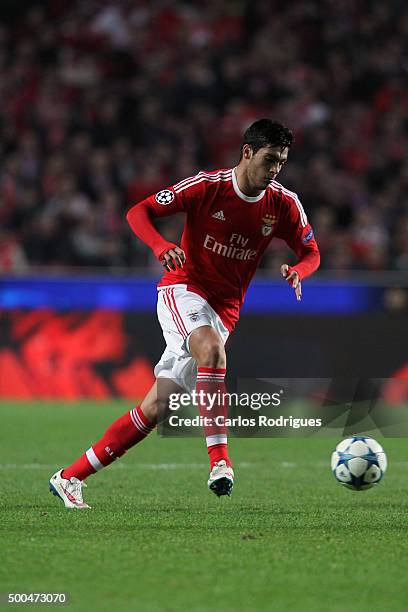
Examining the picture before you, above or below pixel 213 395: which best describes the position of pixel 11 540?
below

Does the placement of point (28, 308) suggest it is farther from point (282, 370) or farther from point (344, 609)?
point (344, 609)

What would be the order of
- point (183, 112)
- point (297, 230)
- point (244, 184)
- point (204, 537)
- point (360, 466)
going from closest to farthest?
point (204, 537), point (360, 466), point (244, 184), point (297, 230), point (183, 112)

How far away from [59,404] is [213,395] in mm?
6889

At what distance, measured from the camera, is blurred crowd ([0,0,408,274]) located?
1370cm

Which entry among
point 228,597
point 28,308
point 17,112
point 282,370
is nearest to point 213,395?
point 228,597

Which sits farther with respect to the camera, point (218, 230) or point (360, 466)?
point (218, 230)

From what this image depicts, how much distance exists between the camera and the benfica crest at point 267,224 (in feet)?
20.6

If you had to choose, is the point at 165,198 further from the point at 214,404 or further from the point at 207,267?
the point at 214,404

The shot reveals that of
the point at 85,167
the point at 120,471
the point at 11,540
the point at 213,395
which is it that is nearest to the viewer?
the point at 11,540

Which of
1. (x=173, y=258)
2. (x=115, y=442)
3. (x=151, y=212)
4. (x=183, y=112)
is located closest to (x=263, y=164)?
(x=151, y=212)

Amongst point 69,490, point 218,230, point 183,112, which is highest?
point 183,112

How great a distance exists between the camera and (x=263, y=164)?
6027 millimetres

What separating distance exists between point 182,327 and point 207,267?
1.32 feet

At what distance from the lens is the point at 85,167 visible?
14.6 metres
